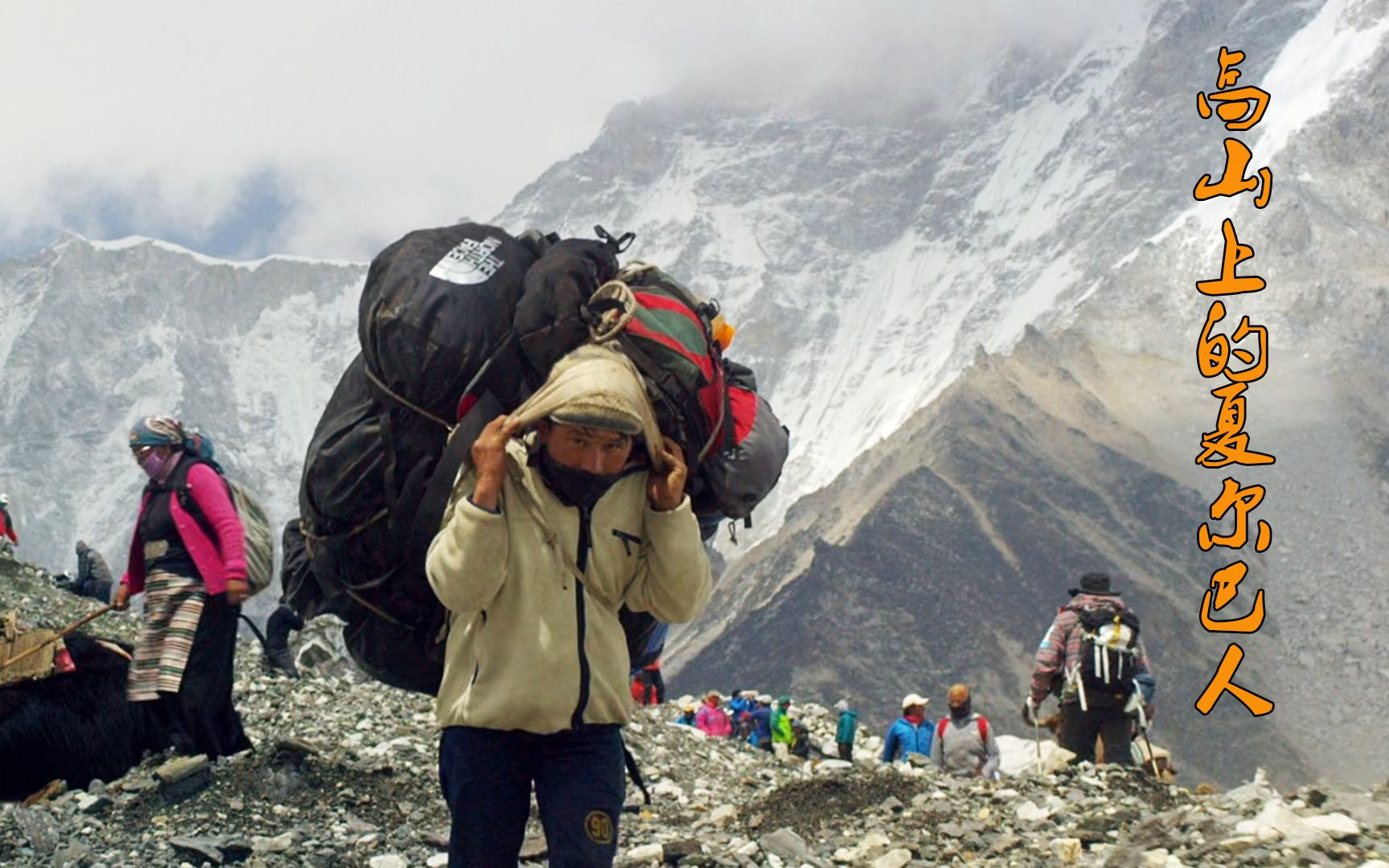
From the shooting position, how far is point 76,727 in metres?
7.02

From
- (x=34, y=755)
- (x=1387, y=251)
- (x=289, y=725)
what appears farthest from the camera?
(x=1387, y=251)

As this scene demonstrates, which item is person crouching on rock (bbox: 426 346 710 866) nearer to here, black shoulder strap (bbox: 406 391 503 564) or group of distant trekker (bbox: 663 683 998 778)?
black shoulder strap (bbox: 406 391 503 564)

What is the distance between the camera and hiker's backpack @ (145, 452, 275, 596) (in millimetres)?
6965

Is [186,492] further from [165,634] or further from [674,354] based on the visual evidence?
[674,354]

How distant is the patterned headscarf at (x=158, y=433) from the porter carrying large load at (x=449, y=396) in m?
3.22

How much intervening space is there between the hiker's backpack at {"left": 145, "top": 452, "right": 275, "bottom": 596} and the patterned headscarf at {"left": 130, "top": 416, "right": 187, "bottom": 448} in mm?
112

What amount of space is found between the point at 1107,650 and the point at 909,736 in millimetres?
4044

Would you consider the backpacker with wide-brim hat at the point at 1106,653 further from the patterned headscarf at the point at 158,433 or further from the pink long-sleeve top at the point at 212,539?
the patterned headscarf at the point at 158,433

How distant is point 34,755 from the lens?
6883mm

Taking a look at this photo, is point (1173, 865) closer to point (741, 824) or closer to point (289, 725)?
point (741, 824)

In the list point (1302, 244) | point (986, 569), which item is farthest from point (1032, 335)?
point (986, 569)

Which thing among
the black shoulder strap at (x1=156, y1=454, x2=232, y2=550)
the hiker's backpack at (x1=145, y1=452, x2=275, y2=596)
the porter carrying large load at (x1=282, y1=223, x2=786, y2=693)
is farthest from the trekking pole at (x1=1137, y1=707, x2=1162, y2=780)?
the porter carrying large load at (x1=282, y1=223, x2=786, y2=693)

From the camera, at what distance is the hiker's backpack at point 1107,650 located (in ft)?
31.7

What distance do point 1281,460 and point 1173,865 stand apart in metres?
120
